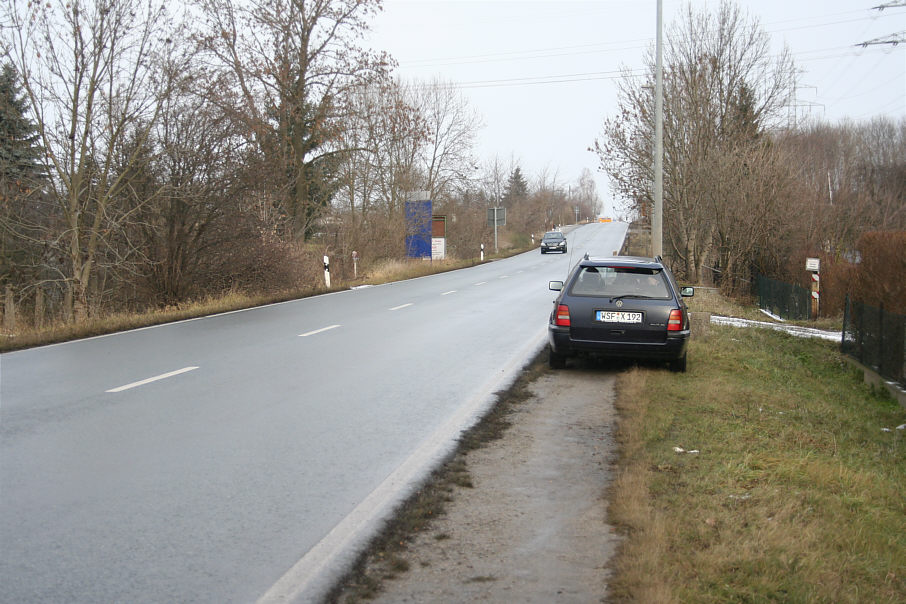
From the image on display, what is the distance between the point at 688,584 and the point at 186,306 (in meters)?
16.9

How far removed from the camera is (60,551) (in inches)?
168

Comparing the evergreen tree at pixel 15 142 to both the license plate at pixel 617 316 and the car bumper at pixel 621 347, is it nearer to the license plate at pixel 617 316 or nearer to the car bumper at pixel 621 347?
the car bumper at pixel 621 347

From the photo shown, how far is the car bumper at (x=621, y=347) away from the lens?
10031mm

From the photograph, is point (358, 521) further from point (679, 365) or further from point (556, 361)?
point (679, 365)

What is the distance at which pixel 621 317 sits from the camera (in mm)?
10180

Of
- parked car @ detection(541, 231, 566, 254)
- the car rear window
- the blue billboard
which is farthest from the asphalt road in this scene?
parked car @ detection(541, 231, 566, 254)

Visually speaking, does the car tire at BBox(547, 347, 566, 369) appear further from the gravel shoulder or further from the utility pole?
the utility pole

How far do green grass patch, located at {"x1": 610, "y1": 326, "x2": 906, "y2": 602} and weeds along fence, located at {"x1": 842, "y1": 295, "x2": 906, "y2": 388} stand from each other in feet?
2.92

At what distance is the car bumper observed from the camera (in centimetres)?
1003

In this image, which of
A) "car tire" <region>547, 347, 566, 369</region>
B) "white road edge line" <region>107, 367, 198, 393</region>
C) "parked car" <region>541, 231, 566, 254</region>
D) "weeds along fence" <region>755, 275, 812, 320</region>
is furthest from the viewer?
"parked car" <region>541, 231, 566, 254</region>

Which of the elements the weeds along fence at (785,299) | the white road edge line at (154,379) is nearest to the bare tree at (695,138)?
the weeds along fence at (785,299)

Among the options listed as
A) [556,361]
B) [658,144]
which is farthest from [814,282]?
[556,361]

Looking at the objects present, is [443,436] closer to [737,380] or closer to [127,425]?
[127,425]

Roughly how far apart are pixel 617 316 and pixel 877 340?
13.5 ft
